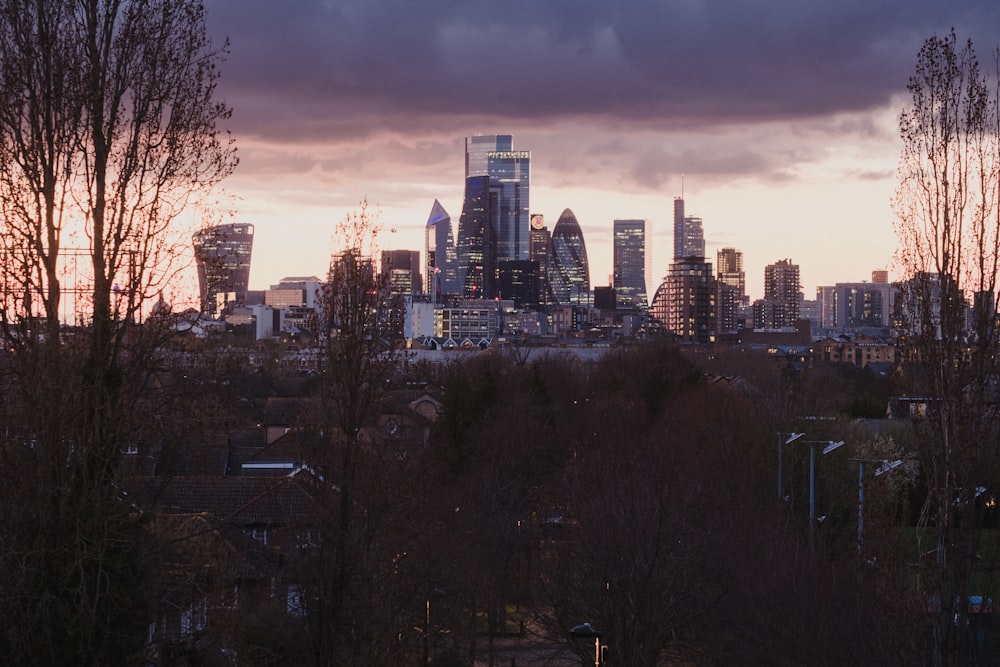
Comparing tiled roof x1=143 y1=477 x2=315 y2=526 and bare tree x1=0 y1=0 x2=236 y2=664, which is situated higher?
bare tree x1=0 y1=0 x2=236 y2=664

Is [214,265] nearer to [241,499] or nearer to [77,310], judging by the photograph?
[77,310]

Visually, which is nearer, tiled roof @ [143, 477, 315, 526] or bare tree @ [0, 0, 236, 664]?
bare tree @ [0, 0, 236, 664]

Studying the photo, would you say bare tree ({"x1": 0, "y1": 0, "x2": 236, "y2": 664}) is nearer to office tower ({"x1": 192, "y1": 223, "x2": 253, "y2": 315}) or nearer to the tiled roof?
office tower ({"x1": 192, "y1": 223, "x2": 253, "y2": 315})

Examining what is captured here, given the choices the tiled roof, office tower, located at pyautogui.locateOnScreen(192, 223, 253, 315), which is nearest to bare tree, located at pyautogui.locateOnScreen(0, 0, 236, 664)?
office tower, located at pyautogui.locateOnScreen(192, 223, 253, 315)

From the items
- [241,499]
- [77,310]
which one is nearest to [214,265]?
[77,310]

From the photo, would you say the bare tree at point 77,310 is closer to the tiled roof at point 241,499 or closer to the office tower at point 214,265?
the office tower at point 214,265

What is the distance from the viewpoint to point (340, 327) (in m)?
23.0

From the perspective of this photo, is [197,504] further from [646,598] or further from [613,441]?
[613,441]

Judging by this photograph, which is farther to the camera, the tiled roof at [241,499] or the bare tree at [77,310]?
the tiled roof at [241,499]

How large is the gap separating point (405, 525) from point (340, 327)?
4681mm

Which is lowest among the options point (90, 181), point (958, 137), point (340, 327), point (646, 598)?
point (646, 598)

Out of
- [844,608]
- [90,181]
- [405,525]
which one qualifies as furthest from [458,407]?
[90,181]

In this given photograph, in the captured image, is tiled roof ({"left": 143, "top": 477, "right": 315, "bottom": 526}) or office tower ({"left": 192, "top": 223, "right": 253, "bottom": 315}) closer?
office tower ({"left": 192, "top": 223, "right": 253, "bottom": 315})

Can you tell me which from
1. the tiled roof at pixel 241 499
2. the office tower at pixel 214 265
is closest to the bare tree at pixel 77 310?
the office tower at pixel 214 265
